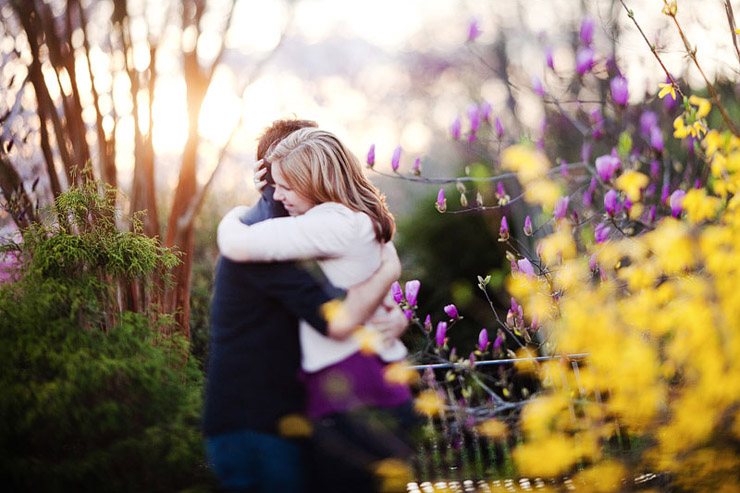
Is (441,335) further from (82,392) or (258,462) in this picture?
(82,392)

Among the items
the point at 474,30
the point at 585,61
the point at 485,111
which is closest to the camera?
the point at 585,61

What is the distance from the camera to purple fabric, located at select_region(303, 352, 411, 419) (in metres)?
1.92

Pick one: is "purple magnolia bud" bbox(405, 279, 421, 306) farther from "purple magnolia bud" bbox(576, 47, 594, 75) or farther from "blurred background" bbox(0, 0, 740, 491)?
"purple magnolia bud" bbox(576, 47, 594, 75)

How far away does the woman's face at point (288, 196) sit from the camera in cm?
211

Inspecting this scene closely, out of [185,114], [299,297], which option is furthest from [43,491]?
[185,114]

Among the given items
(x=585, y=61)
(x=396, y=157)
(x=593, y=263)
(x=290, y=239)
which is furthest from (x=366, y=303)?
(x=585, y=61)

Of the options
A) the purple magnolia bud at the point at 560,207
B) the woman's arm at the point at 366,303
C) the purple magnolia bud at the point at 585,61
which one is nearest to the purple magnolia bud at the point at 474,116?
the purple magnolia bud at the point at 585,61

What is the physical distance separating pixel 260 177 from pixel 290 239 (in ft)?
1.72

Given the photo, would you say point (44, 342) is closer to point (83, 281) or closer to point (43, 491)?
point (83, 281)

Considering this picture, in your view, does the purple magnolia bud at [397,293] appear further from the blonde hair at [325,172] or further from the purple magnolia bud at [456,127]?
the purple magnolia bud at [456,127]

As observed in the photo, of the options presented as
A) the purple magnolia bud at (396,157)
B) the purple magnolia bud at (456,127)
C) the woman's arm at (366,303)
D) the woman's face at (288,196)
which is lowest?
the woman's arm at (366,303)

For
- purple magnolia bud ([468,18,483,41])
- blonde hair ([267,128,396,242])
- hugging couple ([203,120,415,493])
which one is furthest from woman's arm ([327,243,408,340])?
purple magnolia bud ([468,18,483,41])

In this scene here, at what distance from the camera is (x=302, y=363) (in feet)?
6.45

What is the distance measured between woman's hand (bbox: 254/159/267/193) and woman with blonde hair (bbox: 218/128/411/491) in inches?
10.0
